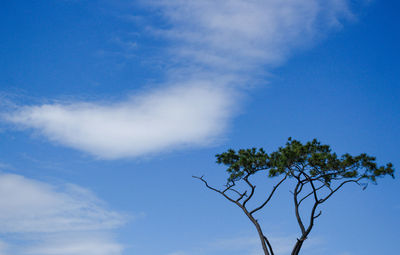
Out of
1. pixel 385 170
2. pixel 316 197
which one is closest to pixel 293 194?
pixel 316 197

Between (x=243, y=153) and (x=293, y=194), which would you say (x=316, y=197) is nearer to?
(x=293, y=194)

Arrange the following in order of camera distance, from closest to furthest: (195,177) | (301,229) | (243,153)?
(301,229)
(243,153)
(195,177)

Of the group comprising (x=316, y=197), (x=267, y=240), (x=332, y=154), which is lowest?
(x=267, y=240)

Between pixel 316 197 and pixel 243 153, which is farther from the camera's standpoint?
pixel 243 153

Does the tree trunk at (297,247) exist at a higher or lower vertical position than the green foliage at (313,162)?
lower

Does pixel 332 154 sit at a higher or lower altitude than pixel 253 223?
higher

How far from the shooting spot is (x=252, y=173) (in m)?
27.5

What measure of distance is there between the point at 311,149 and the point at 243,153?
13.6ft

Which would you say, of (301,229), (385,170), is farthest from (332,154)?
(301,229)

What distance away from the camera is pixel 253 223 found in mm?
26156

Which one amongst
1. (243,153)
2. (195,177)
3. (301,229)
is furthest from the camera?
(195,177)

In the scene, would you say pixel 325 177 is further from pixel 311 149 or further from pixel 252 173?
pixel 252 173

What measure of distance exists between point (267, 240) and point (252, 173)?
4.33 m

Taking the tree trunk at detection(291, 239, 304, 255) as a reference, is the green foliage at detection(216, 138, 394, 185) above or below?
above
